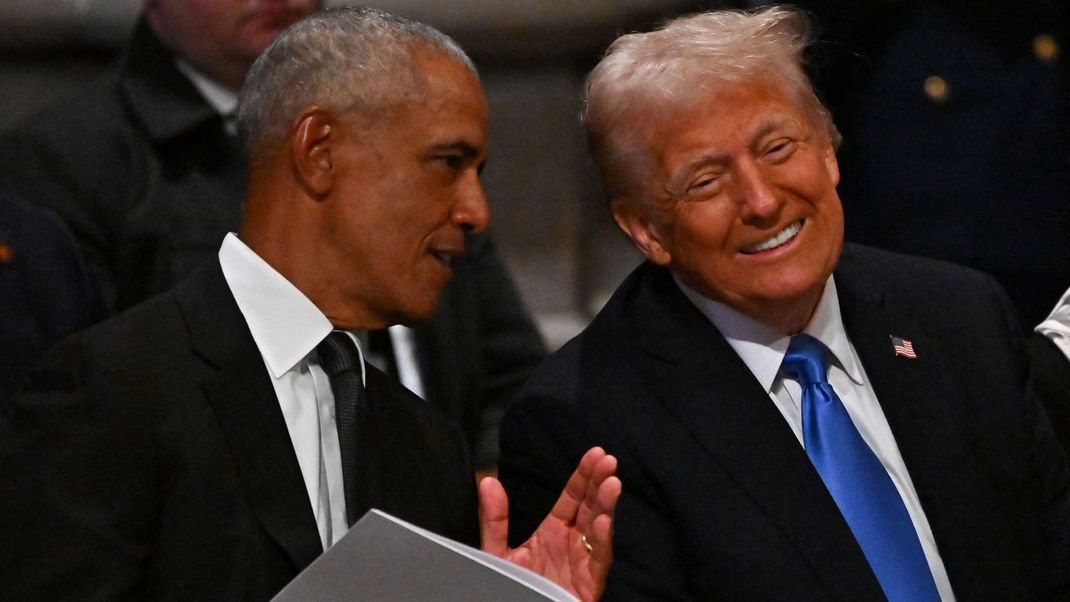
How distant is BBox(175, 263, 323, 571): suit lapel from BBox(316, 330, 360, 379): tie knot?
72mm

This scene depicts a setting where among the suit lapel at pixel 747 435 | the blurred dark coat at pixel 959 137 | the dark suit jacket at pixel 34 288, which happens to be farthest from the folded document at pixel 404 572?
the blurred dark coat at pixel 959 137

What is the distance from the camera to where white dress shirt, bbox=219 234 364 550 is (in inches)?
57.8

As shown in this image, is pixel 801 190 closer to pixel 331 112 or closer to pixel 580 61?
pixel 331 112

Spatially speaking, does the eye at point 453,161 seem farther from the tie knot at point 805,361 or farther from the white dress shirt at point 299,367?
the tie knot at point 805,361

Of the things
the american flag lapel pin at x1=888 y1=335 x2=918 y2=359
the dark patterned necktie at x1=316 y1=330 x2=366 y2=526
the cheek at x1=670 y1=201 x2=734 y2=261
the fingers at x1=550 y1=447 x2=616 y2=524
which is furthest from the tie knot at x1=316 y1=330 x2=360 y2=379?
the american flag lapel pin at x1=888 y1=335 x2=918 y2=359

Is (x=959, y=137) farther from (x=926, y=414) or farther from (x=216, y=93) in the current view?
(x=216, y=93)

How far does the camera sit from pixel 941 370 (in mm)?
1681

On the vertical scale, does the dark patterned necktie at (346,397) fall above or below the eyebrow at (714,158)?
below

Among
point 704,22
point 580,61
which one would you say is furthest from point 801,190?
point 580,61

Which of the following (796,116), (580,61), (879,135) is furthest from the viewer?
(580,61)

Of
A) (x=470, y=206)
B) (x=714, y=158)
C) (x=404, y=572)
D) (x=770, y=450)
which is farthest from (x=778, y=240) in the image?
(x=404, y=572)

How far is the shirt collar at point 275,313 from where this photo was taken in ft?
4.84

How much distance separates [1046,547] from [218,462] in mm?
866

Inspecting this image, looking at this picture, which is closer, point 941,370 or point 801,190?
point 801,190
